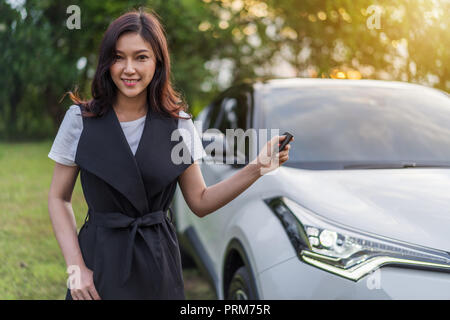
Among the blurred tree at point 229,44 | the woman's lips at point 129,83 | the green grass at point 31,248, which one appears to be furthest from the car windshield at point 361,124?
the blurred tree at point 229,44

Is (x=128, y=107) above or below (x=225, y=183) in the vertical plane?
above

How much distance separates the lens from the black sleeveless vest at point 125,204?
5.08ft

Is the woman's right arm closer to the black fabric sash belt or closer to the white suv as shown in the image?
the black fabric sash belt

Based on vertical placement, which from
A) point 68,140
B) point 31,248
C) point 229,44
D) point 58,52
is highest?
point 229,44

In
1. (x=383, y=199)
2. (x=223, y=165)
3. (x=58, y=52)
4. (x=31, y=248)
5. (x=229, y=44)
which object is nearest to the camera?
(x=383, y=199)

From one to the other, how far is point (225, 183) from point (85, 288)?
1.77 feet

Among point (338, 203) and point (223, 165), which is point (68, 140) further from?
point (223, 165)

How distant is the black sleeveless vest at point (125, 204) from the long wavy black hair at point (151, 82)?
5cm

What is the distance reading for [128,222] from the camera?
1.57 m

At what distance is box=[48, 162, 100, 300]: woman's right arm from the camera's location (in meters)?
1.57

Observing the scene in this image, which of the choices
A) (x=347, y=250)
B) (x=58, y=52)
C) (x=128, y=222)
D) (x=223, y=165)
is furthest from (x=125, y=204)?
(x=58, y=52)

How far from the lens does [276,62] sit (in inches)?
535
